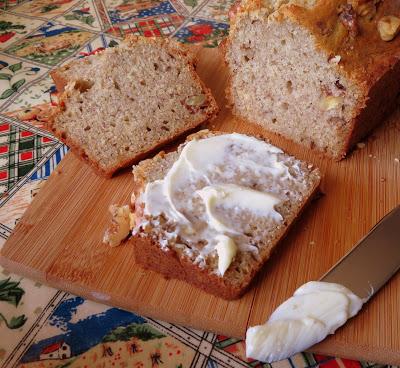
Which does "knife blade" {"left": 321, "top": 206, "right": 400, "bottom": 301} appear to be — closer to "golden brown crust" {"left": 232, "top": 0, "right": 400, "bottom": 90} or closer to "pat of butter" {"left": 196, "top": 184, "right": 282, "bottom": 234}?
"pat of butter" {"left": 196, "top": 184, "right": 282, "bottom": 234}

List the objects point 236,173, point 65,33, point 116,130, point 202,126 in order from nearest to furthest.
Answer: point 236,173, point 116,130, point 202,126, point 65,33

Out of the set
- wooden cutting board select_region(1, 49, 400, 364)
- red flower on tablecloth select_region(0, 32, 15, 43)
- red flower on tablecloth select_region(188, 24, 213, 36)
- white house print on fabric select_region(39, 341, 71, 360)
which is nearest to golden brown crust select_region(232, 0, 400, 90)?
wooden cutting board select_region(1, 49, 400, 364)

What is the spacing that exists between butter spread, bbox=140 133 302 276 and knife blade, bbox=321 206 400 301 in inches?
12.2

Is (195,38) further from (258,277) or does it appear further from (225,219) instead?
(258,277)

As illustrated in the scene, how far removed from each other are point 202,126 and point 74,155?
2.29 feet

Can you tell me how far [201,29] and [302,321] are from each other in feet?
8.32

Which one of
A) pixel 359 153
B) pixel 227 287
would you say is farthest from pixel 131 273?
pixel 359 153

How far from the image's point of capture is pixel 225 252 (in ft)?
5.55

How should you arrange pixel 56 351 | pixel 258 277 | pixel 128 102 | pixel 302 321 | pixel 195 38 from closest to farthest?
1. pixel 302 321
2. pixel 56 351
3. pixel 258 277
4. pixel 128 102
5. pixel 195 38

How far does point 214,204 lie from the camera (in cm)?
184

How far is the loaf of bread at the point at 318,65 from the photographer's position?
2.05 meters

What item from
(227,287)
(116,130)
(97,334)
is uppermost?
(116,130)

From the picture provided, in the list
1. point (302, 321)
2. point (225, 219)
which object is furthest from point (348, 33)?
point (302, 321)

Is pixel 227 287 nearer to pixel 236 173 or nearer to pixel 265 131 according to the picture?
pixel 236 173
